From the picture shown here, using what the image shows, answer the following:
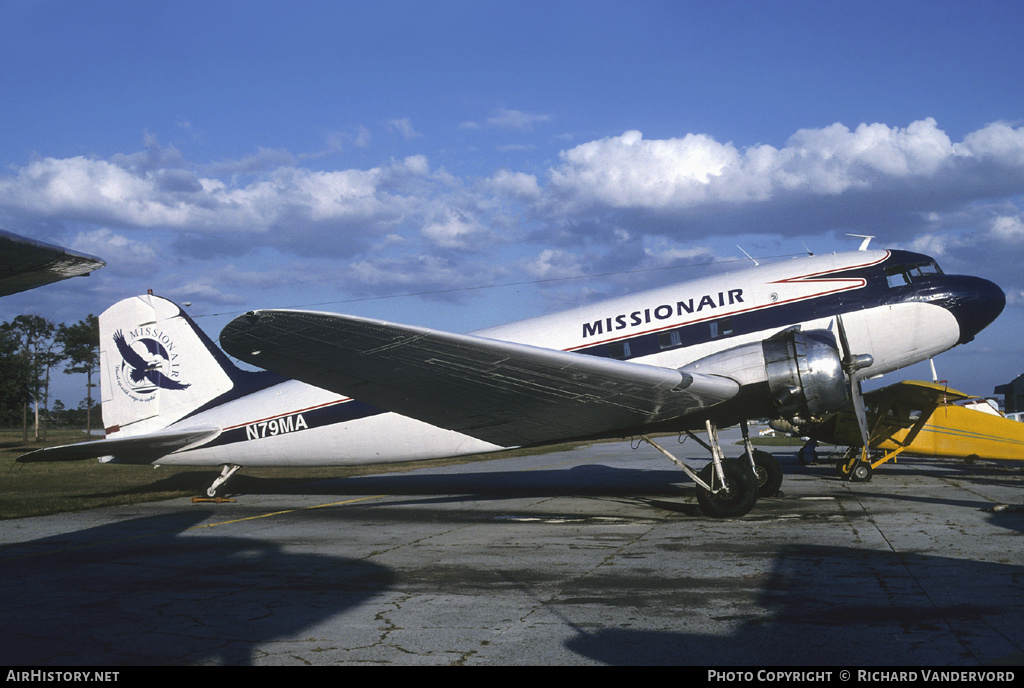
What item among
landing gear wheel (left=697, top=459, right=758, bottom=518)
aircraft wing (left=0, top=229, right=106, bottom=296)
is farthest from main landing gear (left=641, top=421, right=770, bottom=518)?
aircraft wing (left=0, top=229, right=106, bottom=296)

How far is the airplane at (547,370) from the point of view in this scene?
932cm

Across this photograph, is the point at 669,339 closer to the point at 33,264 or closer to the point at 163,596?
the point at 163,596

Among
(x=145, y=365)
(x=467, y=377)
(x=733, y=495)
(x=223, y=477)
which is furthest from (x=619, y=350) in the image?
(x=145, y=365)

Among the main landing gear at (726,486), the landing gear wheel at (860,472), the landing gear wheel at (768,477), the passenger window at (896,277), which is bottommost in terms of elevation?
the landing gear wheel at (860,472)

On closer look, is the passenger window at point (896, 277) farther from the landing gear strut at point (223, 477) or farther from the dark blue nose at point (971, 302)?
the landing gear strut at point (223, 477)

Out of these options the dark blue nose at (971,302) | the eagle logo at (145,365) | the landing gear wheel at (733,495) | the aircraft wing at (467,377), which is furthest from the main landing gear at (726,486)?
the eagle logo at (145,365)

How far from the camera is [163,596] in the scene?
7043mm

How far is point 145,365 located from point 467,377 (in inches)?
397

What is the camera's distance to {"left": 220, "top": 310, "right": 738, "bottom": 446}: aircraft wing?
8320mm

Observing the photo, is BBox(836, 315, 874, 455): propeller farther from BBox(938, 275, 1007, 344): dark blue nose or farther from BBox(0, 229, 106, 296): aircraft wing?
BBox(0, 229, 106, 296): aircraft wing

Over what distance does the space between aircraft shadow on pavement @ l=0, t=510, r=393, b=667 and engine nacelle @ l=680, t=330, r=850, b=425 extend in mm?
6325

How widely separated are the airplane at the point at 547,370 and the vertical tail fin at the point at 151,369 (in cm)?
3

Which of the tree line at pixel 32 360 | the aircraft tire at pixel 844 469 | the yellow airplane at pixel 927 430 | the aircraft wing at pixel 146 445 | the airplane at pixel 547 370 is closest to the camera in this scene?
the airplane at pixel 547 370
